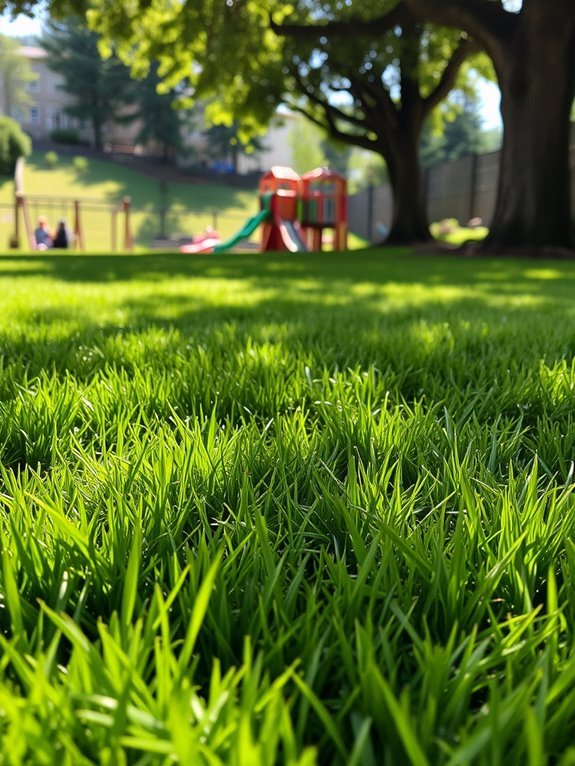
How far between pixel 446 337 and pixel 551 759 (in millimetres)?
2150

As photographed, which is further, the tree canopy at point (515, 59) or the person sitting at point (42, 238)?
the person sitting at point (42, 238)

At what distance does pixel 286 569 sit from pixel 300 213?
21368mm

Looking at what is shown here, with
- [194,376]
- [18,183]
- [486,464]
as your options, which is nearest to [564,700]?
[486,464]

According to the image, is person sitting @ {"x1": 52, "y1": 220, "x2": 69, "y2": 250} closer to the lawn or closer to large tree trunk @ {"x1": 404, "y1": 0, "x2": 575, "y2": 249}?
the lawn

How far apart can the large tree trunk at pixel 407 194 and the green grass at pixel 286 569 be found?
18.2m

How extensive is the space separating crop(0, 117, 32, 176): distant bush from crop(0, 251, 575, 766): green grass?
46.0 meters

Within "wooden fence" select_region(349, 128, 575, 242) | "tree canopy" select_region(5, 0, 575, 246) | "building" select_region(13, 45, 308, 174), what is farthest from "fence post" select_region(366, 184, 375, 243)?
"building" select_region(13, 45, 308, 174)

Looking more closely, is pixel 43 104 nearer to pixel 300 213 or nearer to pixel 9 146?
pixel 9 146

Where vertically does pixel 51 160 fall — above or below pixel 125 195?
above

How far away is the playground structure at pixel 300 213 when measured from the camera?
66.6 ft

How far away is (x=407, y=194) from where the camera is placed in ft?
65.0

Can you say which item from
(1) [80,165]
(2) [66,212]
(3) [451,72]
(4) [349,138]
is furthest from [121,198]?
(3) [451,72]

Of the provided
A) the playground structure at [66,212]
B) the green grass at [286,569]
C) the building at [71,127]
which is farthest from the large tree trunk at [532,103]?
the building at [71,127]

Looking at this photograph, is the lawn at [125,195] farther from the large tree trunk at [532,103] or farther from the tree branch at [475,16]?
the large tree trunk at [532,103]
